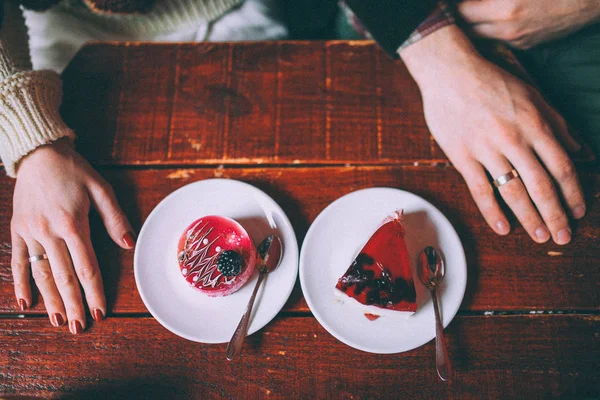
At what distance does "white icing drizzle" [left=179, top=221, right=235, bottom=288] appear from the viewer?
786 mm

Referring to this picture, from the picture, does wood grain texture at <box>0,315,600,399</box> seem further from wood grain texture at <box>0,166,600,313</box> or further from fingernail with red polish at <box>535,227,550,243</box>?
fingernail with red polish at <box>535,227,550,243</box>

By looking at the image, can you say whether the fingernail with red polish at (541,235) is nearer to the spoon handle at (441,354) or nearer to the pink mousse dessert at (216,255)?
the spoon handle at (441,354)

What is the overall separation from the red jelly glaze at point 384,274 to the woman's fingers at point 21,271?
2.21 ft

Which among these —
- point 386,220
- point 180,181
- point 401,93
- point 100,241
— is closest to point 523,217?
point 386,220

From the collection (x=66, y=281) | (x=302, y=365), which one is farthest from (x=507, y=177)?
(x=66, y=281)

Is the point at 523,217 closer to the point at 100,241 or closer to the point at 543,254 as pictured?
the point at 543,254

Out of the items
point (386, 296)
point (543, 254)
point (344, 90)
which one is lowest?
point (543, 254)

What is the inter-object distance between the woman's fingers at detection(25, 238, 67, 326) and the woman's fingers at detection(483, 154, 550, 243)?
99cm

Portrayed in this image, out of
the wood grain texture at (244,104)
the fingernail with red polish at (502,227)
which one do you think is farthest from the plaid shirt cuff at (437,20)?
the fingernail with red polish at (502,227)

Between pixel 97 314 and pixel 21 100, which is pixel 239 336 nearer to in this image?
pixel 97 314

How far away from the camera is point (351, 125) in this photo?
0.96 m

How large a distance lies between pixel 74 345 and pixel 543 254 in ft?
3.37

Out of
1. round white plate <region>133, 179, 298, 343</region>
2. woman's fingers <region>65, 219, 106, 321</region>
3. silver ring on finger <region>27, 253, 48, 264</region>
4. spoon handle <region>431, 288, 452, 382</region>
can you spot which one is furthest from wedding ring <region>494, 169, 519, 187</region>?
silver ring on finger <region>27, 253, 48, 264</region>

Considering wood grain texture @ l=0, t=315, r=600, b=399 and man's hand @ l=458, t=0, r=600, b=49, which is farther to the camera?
man's hand @ l=458, t=0, r=600, b=49
